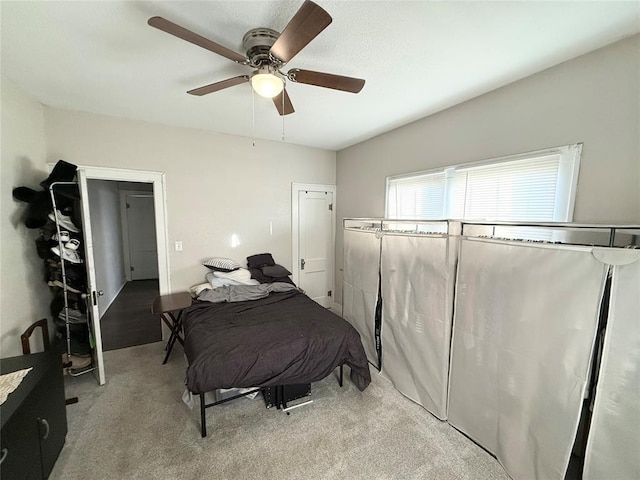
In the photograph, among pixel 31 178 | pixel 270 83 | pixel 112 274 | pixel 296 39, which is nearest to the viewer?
pixel 296 39

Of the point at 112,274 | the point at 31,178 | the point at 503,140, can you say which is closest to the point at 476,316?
the point at 503,140

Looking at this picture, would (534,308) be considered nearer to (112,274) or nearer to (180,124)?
(180,124)

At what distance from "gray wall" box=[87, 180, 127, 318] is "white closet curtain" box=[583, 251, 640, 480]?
17.2 ft

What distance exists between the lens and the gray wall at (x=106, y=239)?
4.00 metres

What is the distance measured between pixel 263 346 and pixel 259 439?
25.6 inches

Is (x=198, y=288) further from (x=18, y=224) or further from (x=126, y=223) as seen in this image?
(x=126, y=223)

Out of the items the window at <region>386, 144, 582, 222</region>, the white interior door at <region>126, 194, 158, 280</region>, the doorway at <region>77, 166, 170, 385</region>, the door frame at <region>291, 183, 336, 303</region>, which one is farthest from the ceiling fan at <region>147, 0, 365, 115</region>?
the white interior door at <region>126, 194, 158, 280</region>

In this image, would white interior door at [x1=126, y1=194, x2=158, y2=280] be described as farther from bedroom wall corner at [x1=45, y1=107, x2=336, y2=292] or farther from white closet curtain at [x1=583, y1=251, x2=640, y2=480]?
white closet curtain at [x1=583, y1=251, x2=640, y2=480]

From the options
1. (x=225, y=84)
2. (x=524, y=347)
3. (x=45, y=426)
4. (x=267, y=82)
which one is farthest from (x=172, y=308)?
(x=524, y=347)

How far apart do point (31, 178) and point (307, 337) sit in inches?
115

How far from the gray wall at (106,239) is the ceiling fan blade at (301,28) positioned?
155 inches

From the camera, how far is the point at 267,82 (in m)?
1.50

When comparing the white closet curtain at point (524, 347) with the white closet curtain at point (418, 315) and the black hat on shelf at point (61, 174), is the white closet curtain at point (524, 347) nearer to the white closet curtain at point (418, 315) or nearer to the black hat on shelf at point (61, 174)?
the white closet curtain at point (418, 315)

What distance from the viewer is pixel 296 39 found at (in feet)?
4.05
